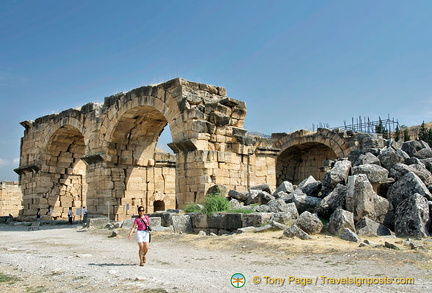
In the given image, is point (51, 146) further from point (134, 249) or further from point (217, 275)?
point (217, 275)

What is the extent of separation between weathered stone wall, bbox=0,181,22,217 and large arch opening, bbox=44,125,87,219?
8.97 m

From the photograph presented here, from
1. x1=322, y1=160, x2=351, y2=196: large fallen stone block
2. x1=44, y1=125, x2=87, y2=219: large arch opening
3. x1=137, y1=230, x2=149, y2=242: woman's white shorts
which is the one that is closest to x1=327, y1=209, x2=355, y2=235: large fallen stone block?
x1=322, y1=160, x2=351, y2=196: large fallen stone block

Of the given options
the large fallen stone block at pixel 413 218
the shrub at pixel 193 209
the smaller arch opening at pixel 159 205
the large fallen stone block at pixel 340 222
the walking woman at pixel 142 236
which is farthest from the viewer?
the smaller arch opening at pixel 159 205

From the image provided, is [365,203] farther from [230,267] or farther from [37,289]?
[37,289]

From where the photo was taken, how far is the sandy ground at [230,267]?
425cm

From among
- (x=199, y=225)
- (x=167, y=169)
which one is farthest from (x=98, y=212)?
(x=199, y=225)

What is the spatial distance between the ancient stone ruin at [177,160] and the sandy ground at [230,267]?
2.01 metres

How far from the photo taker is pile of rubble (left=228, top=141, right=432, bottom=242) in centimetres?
720

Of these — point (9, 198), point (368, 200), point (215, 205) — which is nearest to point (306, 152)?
point (215, 205)

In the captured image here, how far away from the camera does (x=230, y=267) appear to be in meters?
5.41

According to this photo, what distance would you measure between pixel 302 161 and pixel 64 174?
14.2m

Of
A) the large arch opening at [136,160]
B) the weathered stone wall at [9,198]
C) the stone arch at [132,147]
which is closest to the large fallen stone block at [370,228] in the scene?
the stone arch at [132,147]

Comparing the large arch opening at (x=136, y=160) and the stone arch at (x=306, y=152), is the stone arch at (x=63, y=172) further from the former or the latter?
the stone arch at (x=306, y=152)

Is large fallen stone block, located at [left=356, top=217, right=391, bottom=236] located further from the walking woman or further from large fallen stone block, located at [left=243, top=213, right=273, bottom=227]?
the walking woman
